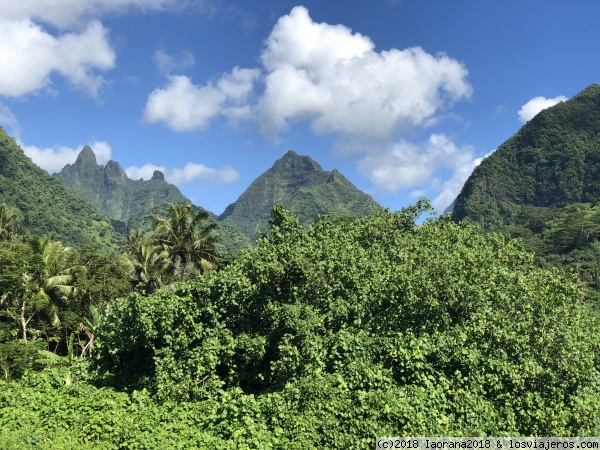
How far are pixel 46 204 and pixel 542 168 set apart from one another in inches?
5615

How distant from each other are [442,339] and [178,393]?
6409 mm

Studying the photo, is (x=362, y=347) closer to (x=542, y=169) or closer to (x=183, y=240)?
(x=183, y=240)

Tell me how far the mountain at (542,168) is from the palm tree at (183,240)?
11213cm

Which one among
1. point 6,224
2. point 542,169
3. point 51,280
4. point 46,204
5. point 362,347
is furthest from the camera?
point 542,169

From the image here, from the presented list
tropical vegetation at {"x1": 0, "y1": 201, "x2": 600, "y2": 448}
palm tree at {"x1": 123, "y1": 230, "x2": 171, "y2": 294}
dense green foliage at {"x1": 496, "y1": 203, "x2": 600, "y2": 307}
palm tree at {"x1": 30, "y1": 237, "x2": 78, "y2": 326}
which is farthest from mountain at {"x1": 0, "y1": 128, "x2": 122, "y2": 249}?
dense green foliage at {"x1": 496, "y1": 203, "x2": 600, "y2": 307}

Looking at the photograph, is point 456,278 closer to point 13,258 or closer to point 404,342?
point 404,342

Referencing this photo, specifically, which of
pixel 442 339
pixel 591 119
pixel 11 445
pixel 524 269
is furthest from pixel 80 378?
pixel 591 119

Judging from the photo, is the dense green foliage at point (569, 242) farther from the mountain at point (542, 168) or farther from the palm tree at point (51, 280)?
the palm tree at point (51, 280)

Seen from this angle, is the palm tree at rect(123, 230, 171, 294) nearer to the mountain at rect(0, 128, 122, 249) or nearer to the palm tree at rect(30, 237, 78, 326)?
the palm tree at rect(30, 237, 78, 326)

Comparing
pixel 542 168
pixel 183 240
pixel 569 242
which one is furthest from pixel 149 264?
pixel 542 168

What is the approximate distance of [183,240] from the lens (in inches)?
1107

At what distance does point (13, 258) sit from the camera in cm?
2141

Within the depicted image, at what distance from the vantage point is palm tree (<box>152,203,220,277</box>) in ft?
91.9

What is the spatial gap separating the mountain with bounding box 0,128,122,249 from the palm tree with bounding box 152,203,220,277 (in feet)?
226
